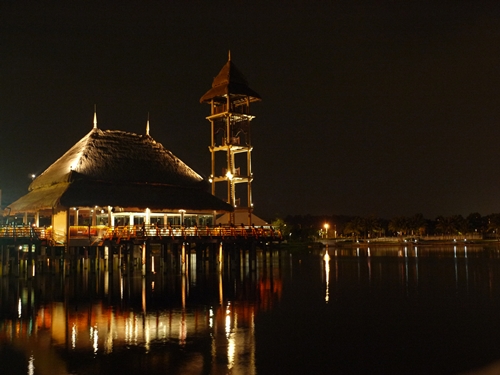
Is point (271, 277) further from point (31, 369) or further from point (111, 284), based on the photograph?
point (31, 369)

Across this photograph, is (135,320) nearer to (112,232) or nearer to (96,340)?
(96,340)

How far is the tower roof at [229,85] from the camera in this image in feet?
186

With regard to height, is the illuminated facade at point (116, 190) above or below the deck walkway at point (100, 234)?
above

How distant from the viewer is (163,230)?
39469 millimetres

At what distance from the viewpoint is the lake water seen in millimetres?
17297

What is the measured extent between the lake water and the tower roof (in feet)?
74.0

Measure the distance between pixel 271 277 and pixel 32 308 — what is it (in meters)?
19.8

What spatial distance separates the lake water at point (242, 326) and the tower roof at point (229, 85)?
2255 centimetres

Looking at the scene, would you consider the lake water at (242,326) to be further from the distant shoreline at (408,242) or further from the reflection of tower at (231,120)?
the distant shoreline at (408,242)

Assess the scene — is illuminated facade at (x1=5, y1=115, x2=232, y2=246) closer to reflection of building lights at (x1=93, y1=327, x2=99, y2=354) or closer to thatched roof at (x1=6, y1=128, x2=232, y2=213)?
thatched roof at (x1=6, y1=128, x2=232, y2=213)

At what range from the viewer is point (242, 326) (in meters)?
22.9

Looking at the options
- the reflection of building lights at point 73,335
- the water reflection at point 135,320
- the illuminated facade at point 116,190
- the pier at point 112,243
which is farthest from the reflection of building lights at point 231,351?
the illuminated facade at point 116,190

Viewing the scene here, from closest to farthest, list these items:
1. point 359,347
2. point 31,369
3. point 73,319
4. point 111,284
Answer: point 31,369 < point 359,347 < point 73,319 < point 111,284

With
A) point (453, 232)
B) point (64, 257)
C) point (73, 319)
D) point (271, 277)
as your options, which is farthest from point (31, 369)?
point (453, 232)
